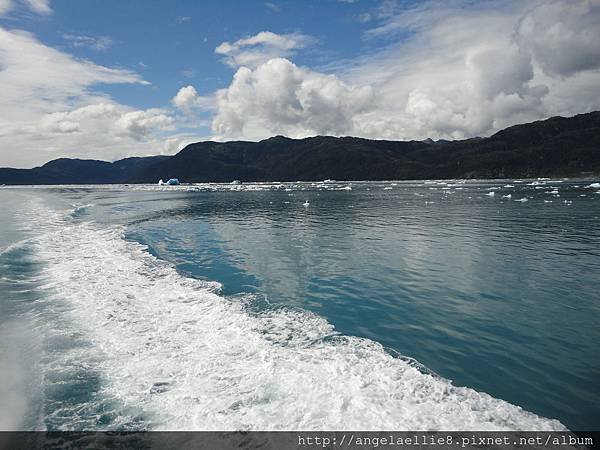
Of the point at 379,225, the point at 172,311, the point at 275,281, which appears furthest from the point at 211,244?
the point at 379,225

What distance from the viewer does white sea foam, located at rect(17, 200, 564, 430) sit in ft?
22.7

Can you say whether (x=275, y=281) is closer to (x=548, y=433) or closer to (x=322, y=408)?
(x=322, y=408)

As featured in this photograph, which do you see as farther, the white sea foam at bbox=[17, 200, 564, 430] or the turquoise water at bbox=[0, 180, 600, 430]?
the turquoise water at bbox=[0, 180, 600, 430]

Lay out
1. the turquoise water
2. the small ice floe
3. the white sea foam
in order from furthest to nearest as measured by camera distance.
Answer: the small ice floe
the turquoise water
the white sea foam

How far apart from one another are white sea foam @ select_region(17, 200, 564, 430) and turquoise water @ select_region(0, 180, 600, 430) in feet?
0.15

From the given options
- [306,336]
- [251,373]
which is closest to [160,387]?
[251,373]

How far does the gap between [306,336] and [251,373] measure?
2.53 metres

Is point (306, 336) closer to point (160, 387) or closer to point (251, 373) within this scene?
point (251, 373)

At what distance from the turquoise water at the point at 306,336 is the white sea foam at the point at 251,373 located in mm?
46

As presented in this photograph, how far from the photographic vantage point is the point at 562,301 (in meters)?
13.2

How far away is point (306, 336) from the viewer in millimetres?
10695

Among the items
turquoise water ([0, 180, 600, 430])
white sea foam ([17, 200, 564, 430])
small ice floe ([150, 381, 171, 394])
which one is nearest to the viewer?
white sea foam ([17, 200, 564, 430])

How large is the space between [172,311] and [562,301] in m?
15.0

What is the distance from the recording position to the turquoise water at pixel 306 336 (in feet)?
23.8
